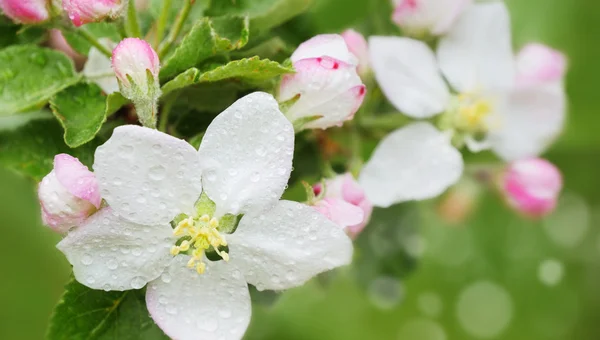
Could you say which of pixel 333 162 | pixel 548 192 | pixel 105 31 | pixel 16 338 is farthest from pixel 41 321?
pixel 548 192

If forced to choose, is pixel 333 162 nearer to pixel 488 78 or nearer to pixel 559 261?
pixel 488 78

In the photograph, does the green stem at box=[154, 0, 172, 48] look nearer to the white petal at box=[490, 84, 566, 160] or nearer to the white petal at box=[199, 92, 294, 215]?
the white petal at box=[199, 92, 294, 215]

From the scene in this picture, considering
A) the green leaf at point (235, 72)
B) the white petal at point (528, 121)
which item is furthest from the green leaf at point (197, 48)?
the white petal at point (528, 121)

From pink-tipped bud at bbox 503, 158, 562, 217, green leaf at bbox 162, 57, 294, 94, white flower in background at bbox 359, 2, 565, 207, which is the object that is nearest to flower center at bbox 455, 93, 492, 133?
white flower in background at bbox 359, 2, 565, 207

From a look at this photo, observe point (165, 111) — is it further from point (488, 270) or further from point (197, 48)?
point (488, 270)

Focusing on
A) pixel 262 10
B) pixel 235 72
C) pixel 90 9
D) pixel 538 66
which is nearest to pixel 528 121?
pixel 538 66

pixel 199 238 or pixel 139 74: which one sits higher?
pixel 139 74
